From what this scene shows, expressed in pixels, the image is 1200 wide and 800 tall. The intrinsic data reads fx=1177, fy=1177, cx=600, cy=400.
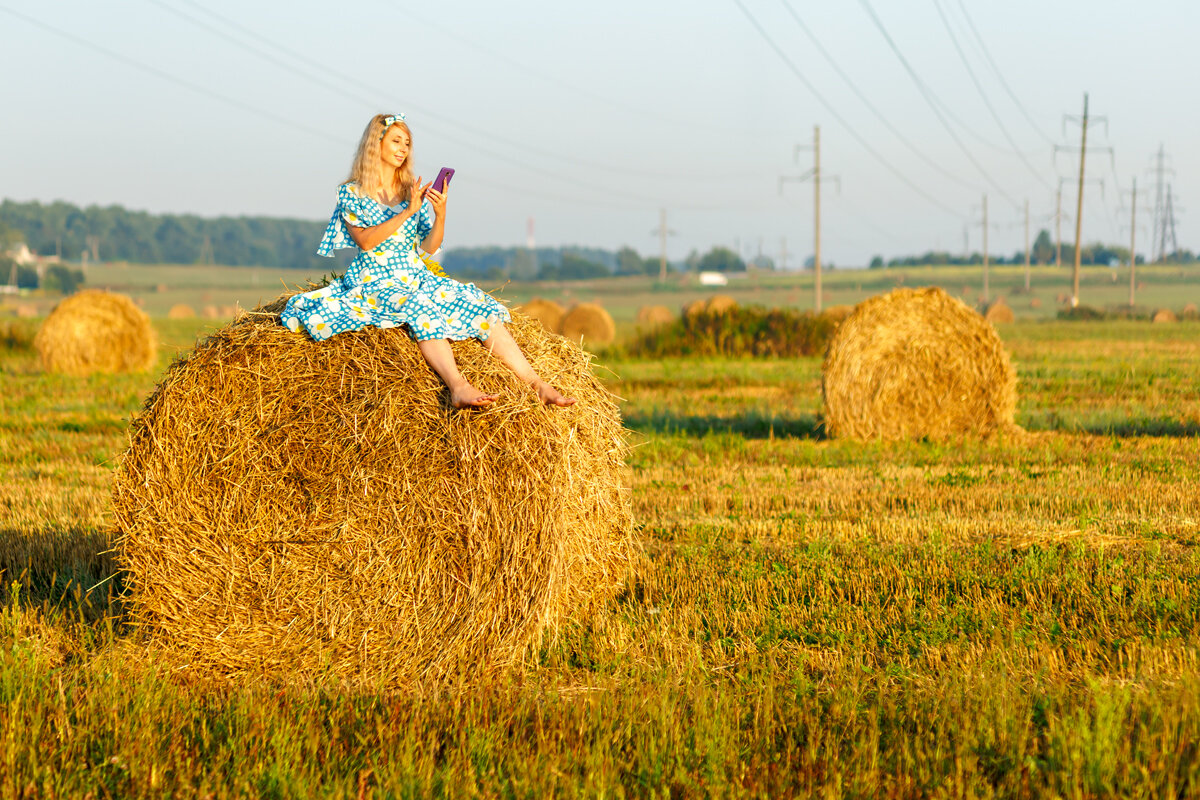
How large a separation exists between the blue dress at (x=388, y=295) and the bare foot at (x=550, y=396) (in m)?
0.45

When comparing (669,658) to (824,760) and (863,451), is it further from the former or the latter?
(863,451)

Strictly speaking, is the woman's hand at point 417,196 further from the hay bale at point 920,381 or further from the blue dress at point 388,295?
the hay bale at point 920,381

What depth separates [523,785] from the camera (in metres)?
4.44

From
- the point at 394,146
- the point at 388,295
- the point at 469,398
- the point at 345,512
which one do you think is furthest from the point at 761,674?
the point at 394,146

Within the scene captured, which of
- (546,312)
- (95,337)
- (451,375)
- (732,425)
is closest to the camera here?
(451,375)

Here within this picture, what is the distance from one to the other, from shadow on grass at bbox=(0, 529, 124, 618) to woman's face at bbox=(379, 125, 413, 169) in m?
2.84

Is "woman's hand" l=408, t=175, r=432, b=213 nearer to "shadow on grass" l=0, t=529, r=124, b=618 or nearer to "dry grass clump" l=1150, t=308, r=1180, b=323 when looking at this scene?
"shadow on grass" l=0, t=529, r=124, b=618

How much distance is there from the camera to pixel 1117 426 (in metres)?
14.7

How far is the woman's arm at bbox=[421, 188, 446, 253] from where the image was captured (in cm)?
658

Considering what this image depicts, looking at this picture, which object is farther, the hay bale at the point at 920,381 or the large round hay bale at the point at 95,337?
the large round hay bale at the point at 95,337

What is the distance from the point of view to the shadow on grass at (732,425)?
1473 cm

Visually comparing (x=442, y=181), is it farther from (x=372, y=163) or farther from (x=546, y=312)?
(x=546, y=312)

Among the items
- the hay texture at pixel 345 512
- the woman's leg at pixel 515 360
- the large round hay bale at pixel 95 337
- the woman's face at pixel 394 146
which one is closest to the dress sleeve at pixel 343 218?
the woman's face at pixel 394 146

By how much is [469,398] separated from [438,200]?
47.8 inches
